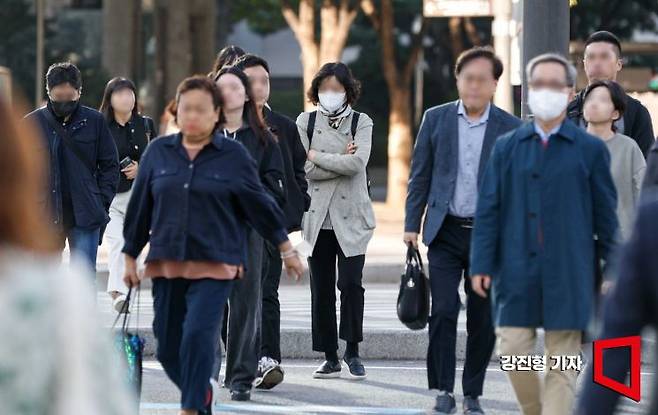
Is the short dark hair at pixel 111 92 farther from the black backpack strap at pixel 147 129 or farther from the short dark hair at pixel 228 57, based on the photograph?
the short dark hair at pixel 228 57

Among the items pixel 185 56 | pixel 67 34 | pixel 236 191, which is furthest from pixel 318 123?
pixel 67 34

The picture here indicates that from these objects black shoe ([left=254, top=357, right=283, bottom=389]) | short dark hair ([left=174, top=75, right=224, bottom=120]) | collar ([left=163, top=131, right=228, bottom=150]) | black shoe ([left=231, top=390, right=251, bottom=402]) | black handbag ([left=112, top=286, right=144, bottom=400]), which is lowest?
black shoe ([left=231, top=390, right=251, bottom=402])

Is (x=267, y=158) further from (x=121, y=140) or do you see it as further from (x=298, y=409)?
(x=121, y=140)

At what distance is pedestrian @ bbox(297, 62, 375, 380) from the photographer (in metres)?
9.79

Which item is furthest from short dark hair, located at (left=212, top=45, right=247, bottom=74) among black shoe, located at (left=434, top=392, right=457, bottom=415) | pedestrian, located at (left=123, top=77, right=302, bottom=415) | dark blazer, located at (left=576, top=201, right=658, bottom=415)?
dark blazer, located at (left=576, top=201, right=658, bottom=415)

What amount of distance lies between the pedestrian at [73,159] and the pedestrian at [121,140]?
1249 mm

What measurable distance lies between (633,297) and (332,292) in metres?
6.33

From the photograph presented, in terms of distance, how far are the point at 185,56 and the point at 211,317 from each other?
25855 millimetres

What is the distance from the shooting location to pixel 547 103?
6906 millimetres

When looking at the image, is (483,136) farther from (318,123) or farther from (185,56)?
(185,56)

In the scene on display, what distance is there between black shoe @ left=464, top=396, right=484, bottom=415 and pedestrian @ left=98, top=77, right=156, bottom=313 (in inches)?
161

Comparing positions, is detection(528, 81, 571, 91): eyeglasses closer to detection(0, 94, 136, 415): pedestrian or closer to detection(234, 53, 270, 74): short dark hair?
detection(234, 53, 270, 74): short dark hair

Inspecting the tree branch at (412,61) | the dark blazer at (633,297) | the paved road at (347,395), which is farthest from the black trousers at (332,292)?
the tree branch at (412,61)

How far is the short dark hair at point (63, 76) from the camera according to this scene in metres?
10.3
